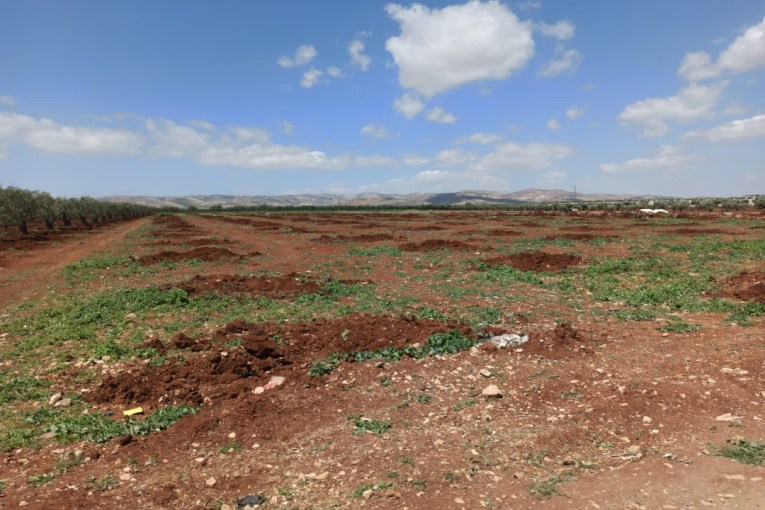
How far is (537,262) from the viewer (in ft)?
62.4

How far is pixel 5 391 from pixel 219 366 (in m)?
3.45

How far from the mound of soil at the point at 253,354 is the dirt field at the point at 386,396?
50 mm

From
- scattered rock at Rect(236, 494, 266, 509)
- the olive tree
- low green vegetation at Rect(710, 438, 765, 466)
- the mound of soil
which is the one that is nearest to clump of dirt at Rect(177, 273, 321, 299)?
the mound of soil

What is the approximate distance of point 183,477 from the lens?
5227mm

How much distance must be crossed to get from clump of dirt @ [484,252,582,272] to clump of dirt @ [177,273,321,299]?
8.58 m

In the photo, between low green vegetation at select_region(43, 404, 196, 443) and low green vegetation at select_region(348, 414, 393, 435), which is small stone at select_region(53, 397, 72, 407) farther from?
low green vegetation at select_region(348, 414, 393, 435)

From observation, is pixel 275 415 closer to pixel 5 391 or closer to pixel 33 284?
pixel 5 391

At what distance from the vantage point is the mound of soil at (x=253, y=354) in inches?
291

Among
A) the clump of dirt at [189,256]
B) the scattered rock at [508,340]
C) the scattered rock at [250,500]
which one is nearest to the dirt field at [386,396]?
the scattered rock at [250,500]

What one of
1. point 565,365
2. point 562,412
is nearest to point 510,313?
point 565,365

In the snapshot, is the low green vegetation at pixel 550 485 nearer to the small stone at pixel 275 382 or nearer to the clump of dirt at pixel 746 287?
the small stone at pixel 275 382

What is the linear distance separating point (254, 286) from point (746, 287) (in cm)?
1560

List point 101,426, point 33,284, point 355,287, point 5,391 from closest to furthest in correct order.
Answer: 1. point 101,426
2. point 5,391
3. point 355,287
4. point 33,284

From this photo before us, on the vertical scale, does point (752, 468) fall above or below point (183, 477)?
above
